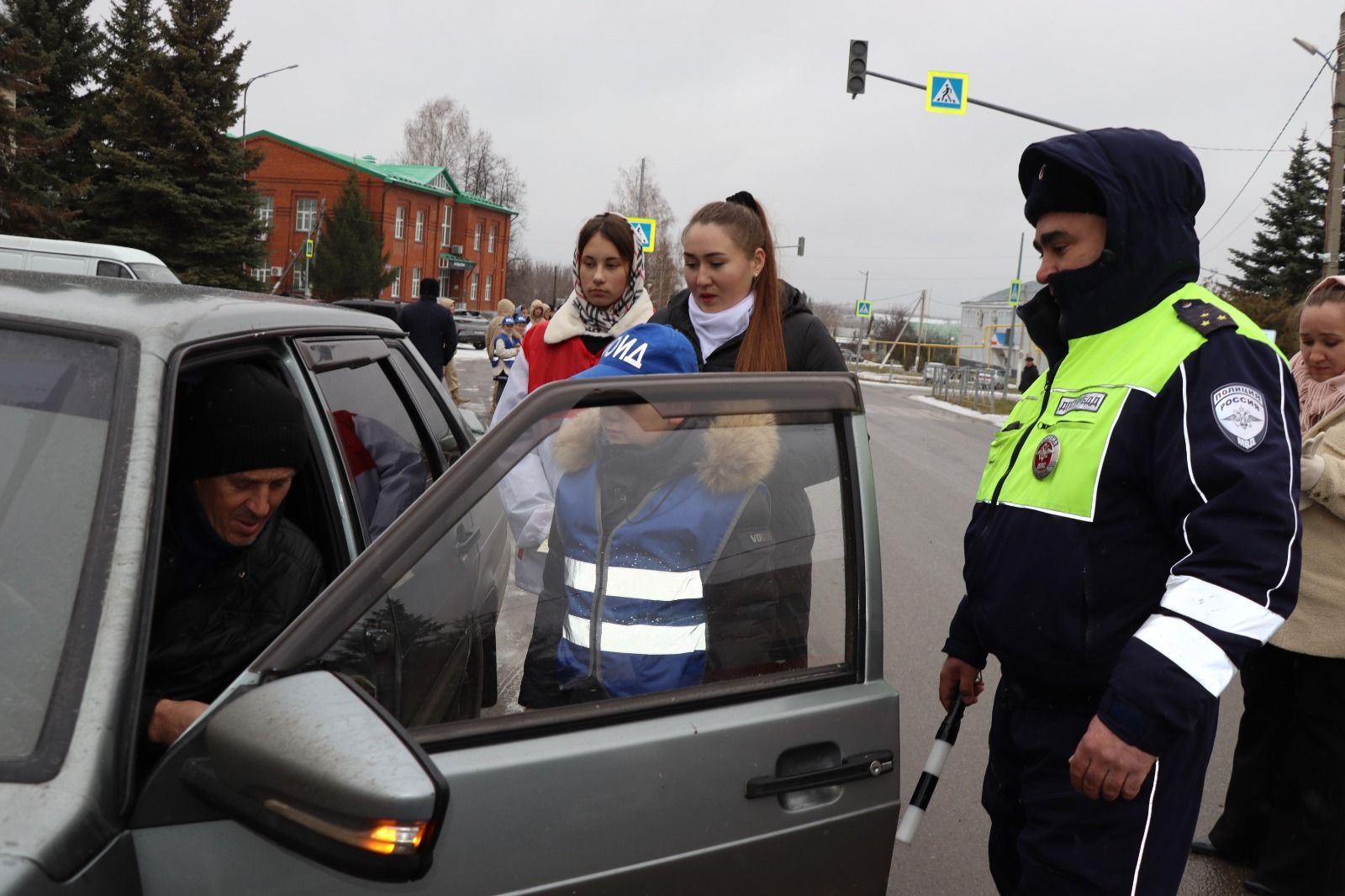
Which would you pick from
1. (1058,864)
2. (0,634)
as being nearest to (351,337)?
(0,634)

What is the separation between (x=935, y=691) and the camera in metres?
5.29

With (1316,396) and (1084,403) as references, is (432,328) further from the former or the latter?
(1084,403)

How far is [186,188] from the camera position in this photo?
3397 centimetres

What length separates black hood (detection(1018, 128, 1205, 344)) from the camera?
2072 mm

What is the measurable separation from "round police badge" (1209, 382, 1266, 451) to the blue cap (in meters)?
0.95

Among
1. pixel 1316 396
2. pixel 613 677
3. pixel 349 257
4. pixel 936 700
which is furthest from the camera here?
pixel 349 257

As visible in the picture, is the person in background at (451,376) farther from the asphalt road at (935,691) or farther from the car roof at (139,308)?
the car roof at (139,308)

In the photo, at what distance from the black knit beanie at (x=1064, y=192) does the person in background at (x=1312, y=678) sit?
4.22 feet

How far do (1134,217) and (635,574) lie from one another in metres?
1.16

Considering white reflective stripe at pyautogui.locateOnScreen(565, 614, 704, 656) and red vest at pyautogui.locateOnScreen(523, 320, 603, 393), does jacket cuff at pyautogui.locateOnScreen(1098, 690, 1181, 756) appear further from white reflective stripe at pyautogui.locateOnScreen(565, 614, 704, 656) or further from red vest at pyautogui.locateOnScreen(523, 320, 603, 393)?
red vest at pyautogui.locateOnScreen(523, 320, 603, 393)

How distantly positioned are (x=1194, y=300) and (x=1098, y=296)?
0.17 metres

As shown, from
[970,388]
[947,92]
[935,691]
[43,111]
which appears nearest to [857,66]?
[947,92]

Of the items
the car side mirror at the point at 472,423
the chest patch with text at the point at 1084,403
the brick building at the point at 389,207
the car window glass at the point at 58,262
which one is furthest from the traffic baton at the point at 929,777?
the brick building at the point at 389,207

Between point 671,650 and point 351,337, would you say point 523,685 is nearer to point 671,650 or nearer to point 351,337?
point 671,650
